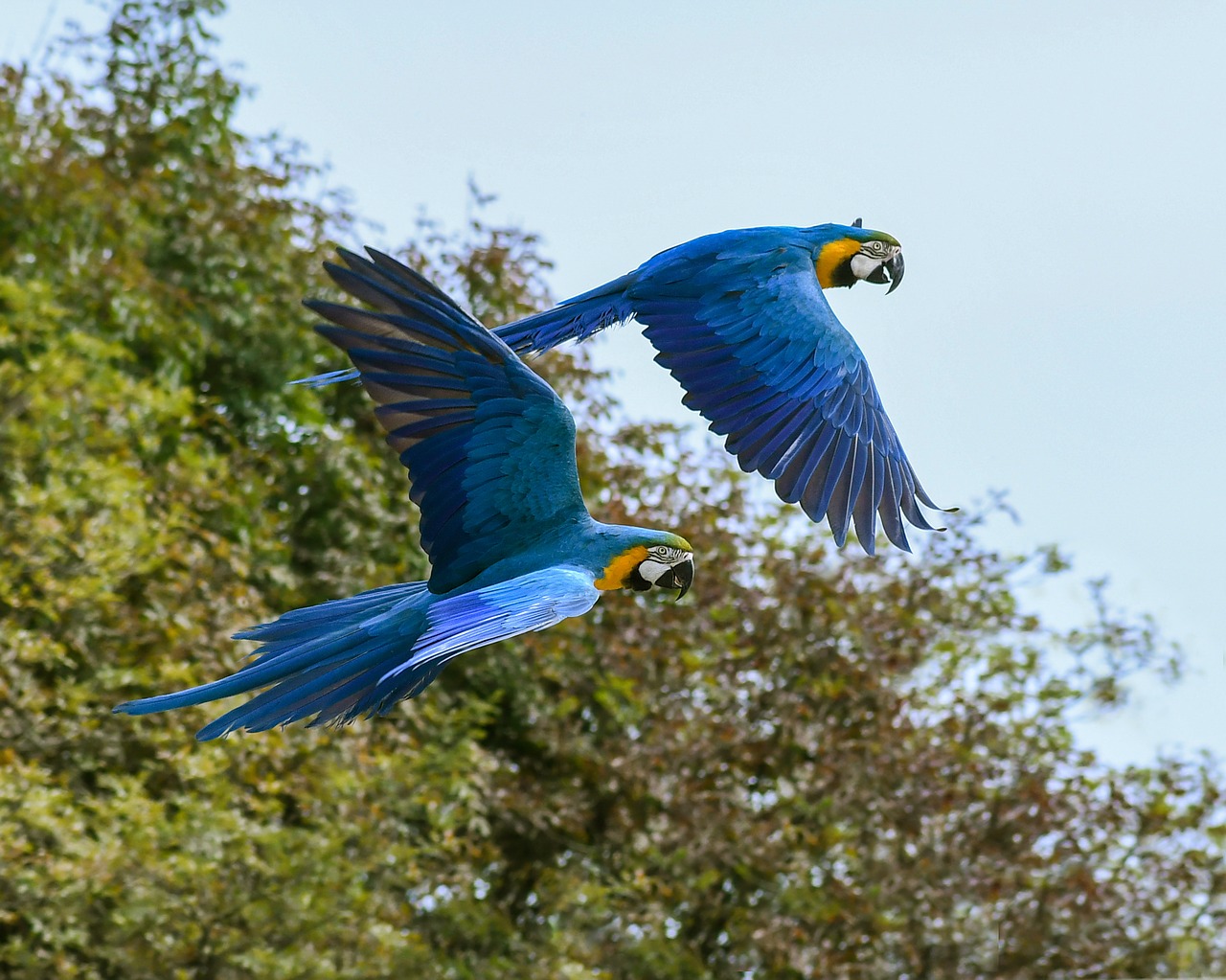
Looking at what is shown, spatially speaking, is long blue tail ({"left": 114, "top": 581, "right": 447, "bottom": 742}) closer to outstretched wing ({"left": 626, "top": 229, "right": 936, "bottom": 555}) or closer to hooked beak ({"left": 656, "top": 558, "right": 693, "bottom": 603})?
hooked beak ({"left": 656, "top": 558, "right": 693, "bottom": 603})

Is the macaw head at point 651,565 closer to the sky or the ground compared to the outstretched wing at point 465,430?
closer to the ground

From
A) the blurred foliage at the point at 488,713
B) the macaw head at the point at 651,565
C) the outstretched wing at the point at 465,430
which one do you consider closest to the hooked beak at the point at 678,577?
the macaw head at the point at 651,565

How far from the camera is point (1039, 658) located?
554cm

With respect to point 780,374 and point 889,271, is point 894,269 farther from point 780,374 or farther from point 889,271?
point 780,374

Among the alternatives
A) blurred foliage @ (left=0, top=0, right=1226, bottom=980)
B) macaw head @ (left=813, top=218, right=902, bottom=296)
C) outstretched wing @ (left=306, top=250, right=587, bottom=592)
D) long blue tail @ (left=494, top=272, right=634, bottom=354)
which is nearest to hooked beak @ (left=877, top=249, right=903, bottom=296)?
macaw head @ (left=813, top=218, right=902, bottom=296)

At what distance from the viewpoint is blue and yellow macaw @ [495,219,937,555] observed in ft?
8.10

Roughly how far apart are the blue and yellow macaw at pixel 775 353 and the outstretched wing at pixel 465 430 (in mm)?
401

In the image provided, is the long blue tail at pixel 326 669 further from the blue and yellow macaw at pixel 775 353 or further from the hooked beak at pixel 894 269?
the hooked beak at pixel 894 269

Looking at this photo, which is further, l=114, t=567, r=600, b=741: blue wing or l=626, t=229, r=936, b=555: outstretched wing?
l=626, t=229, r=936, b=555: outstretched wing

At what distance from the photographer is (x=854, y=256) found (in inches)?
108

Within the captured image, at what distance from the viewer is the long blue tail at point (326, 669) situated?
197cm

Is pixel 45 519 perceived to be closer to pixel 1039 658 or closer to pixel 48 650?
pixel 48 650

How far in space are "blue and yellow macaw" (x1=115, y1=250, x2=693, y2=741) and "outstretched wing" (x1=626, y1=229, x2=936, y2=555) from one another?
392mm

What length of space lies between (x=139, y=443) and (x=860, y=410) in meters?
3.29
